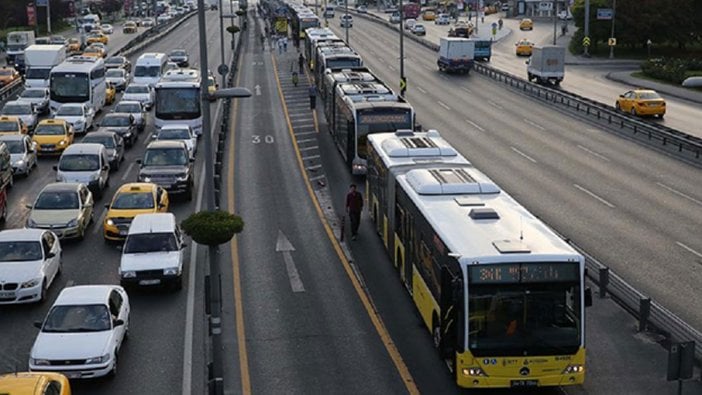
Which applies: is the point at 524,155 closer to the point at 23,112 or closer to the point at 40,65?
the point at 23,112

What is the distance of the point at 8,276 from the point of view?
Result: 80.8ft

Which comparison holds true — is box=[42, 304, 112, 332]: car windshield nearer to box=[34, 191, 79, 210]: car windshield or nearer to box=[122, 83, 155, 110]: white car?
box=[34, 191, 79, 210]: car windshield

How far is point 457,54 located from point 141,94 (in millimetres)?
29653

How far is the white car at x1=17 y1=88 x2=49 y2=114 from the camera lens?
58.8 metres

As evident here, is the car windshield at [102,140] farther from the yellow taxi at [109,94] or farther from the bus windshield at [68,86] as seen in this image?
the yellow taxi at [109,94]

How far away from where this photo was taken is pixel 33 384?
15.7m

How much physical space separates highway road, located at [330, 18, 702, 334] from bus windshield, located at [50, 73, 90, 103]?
18.5 metres

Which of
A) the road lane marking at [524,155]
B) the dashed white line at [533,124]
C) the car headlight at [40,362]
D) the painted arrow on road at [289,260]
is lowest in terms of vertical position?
the dashed white line at [533,124]

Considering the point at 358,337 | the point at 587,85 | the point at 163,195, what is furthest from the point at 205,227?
the point at 587,85

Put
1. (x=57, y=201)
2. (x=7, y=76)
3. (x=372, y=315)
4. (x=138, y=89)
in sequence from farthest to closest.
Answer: (x=7, y=76) → (x=138, y=89) → (x=57, y=201) → (x=372, y=315)

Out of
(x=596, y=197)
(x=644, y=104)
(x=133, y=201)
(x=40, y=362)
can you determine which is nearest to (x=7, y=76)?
(x=644, y=104)

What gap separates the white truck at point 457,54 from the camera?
79688 millimetres

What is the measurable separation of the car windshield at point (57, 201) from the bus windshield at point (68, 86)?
953 inches

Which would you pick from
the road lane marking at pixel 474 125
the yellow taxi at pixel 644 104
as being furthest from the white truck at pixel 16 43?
the yellow taxi at pixel 644 104
